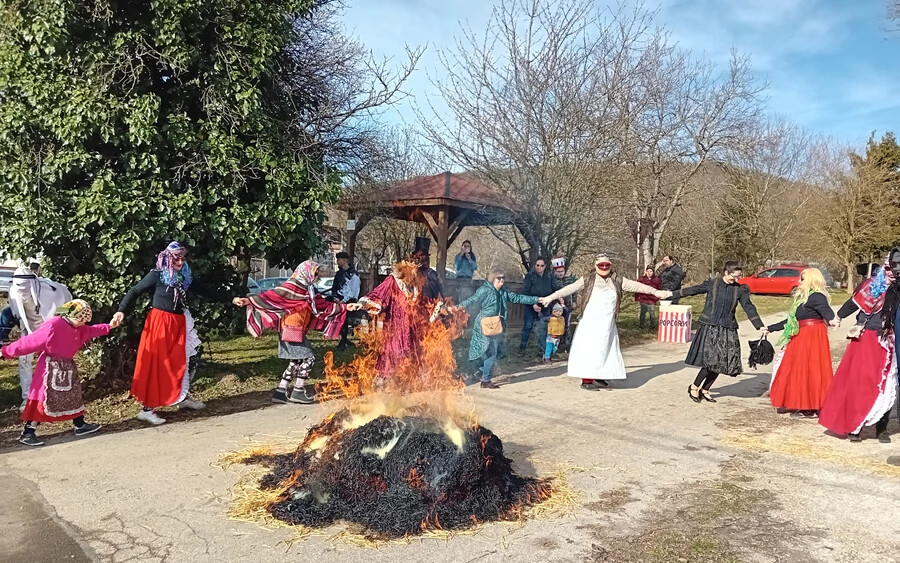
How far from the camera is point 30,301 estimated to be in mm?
7570

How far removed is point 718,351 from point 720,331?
0.88 ft

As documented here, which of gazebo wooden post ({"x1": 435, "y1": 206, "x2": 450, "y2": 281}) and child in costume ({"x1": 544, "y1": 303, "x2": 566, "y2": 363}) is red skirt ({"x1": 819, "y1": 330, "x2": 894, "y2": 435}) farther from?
gazebo wooden post ({"x1": 435, "y1": 206, "x2": 450, "y2": 281})

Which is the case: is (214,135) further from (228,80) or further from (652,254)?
(652,254)

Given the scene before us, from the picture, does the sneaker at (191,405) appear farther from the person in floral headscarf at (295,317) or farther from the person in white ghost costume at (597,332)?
the person in white ghost costume at (597,332)

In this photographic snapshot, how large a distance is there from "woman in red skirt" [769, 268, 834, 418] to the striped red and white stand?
696cm

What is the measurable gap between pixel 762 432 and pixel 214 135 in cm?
731

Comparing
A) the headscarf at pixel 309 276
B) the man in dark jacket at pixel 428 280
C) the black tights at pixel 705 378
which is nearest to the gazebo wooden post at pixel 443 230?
the man in dark jacket at pixel 428 280

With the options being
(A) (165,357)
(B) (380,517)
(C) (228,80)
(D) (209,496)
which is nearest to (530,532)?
(B) (380,517)

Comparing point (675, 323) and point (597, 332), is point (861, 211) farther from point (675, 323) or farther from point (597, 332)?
point (597, 332)

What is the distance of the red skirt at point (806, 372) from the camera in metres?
7.87

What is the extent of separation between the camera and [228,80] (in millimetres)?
8164

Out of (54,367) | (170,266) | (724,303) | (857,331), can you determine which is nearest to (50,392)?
(54,367)

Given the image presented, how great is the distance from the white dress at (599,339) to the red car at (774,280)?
27795 millimetres

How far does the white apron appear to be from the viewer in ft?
30.6
